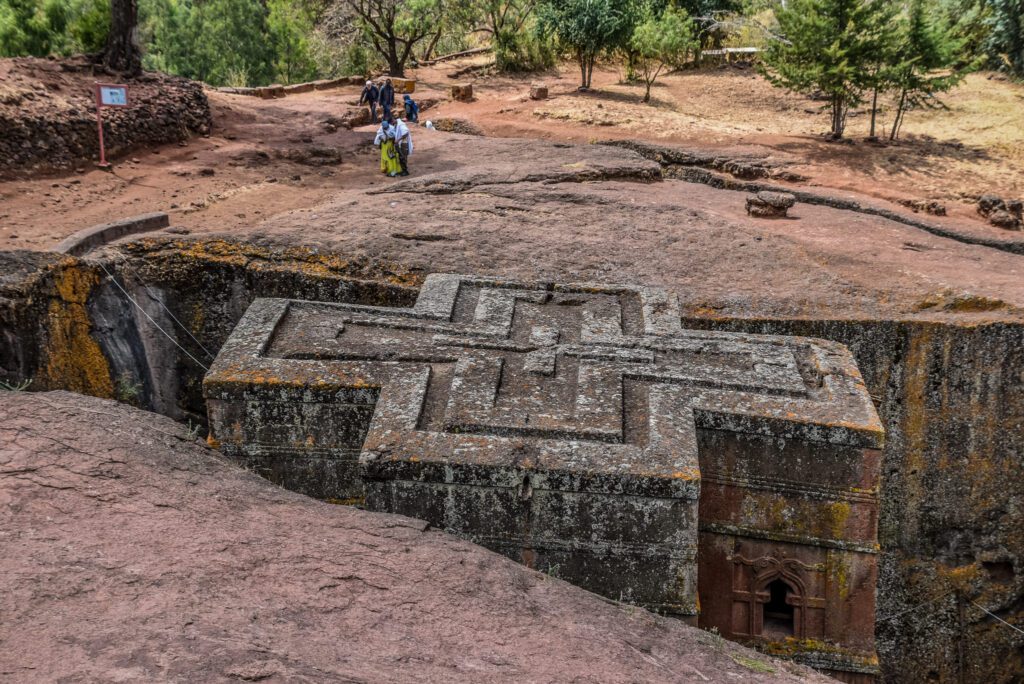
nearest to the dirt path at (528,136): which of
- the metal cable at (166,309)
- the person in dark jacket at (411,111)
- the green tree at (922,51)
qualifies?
the green tree at (922,51)

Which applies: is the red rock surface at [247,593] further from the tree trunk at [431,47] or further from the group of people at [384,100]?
the tree trunk at [431,47]

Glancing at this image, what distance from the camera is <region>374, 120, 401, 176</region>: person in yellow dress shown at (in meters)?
13.2

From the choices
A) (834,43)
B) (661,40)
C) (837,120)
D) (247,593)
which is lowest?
A: (247,593)

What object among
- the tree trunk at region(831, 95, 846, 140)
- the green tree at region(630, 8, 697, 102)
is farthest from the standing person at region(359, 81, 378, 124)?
the tree trunk at region(831, 95, 846, 140)

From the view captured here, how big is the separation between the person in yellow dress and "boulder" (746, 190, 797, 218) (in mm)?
5337

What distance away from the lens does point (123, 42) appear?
15.0 meters

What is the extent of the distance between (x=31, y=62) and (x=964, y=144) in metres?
16.1

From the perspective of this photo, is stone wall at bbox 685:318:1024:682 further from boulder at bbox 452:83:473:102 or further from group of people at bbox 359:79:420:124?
boulder at bbox 452:83:473:102

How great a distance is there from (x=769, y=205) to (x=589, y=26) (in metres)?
12.2

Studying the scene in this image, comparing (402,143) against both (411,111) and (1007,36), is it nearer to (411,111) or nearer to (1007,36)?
(411,111)

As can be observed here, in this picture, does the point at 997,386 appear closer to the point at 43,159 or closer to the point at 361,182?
the point at 361,182

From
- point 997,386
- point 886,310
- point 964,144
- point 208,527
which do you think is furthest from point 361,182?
point 964,144

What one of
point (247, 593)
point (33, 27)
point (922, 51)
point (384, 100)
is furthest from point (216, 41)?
point (247, 593)

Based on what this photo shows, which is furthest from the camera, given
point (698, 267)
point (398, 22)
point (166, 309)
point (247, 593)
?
point (398, 22)
